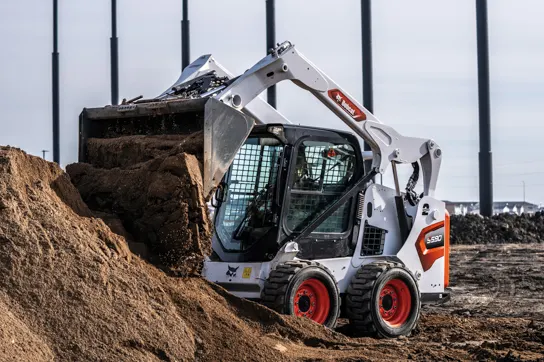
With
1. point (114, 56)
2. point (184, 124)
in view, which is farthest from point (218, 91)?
point (114, 56)

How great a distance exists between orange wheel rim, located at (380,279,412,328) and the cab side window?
0.91 metres

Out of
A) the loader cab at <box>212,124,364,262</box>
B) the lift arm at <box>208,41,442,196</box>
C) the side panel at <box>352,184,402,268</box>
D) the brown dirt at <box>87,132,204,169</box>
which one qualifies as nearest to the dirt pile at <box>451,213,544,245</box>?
the lift arm at <box>208,41,442,196</box>

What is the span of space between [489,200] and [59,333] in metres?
18.3

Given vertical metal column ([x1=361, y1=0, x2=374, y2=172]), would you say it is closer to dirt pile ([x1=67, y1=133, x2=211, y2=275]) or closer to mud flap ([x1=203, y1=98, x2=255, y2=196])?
dirt pile ([x1=67, y1=133, x2=211, y2=275])

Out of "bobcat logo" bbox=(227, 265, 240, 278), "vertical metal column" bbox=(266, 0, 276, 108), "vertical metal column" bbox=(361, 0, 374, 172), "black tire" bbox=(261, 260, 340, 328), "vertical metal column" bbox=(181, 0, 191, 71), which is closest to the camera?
"black tire" bbox=(261, 260, 340, 328)

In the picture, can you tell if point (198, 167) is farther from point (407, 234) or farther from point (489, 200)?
point (489, 200)

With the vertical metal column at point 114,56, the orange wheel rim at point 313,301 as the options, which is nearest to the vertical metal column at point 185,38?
the vertical metal column at point 114,56

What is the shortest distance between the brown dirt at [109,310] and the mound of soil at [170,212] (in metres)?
0.22

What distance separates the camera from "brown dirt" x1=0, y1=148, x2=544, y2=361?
8086mm

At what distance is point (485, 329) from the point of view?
12656 millimetres

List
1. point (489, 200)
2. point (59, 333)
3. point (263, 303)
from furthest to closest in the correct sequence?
point (489, 200) → point (263, 303) → point (59, 333)

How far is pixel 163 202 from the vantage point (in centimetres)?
998

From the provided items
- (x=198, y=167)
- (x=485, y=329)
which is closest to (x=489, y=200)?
(x=485, y=329)

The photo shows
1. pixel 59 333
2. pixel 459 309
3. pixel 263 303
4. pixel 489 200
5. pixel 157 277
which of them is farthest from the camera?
pixel 489 200
